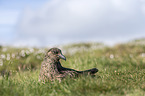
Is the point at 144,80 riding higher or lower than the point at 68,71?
lower

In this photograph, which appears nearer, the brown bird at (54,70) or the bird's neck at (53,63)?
the brown bird at (54,70)

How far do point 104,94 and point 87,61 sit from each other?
4658 millimetres

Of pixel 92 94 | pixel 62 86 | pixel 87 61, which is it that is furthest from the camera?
pixel 87 61

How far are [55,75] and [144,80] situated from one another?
2.09 m

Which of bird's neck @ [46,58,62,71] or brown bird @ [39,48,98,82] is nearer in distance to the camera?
brown bird @ [39,48,98,82]

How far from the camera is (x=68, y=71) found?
16.0 feet

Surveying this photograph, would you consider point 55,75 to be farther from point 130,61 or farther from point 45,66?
point 130,61

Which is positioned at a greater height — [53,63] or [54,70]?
[53,63]

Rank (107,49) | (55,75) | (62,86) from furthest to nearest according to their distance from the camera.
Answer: (107,49) < (55,75) < (62,86)

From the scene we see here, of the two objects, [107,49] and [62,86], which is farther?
[107,49]

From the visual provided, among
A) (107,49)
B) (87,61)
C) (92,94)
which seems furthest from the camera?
(107,49)

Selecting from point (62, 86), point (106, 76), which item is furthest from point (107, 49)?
point (62, 86)

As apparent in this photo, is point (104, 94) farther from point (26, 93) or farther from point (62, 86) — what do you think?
point (26, 93)

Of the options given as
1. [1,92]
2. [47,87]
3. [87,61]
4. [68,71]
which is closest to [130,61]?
[87,61]
